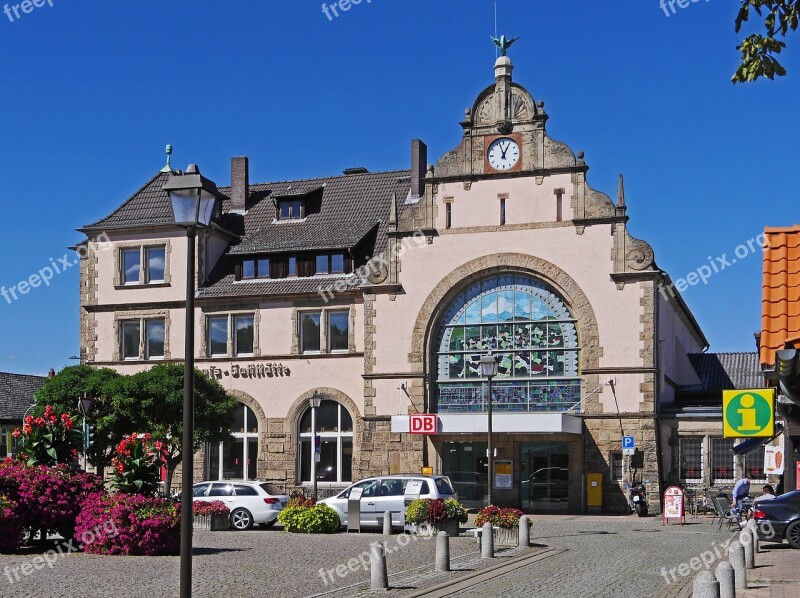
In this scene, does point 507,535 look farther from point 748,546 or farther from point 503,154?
point 503,154

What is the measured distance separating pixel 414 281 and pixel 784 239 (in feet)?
109

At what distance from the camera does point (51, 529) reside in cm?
2408

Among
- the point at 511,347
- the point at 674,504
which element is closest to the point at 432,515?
the point at 674,504

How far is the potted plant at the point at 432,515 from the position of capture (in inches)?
1097

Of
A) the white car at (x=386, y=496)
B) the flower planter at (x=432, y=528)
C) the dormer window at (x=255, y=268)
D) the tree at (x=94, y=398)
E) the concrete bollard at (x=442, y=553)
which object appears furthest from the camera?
the dormer window at (x=255, y=268)

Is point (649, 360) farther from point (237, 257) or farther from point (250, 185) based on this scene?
point (250, 185)

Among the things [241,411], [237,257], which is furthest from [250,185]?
[241,411]

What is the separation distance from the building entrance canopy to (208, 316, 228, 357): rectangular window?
9.37 meters

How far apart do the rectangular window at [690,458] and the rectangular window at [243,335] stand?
1803cm

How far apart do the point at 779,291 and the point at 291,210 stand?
135ft

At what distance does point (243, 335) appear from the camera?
4831 cm

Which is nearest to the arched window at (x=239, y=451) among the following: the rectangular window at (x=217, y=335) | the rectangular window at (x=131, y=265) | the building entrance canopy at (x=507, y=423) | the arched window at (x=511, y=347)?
the rectangular window at (x=217, y=335)

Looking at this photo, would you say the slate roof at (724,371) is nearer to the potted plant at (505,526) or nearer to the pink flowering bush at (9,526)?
the potted plant at (505,526)

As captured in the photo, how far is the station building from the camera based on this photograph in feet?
138
